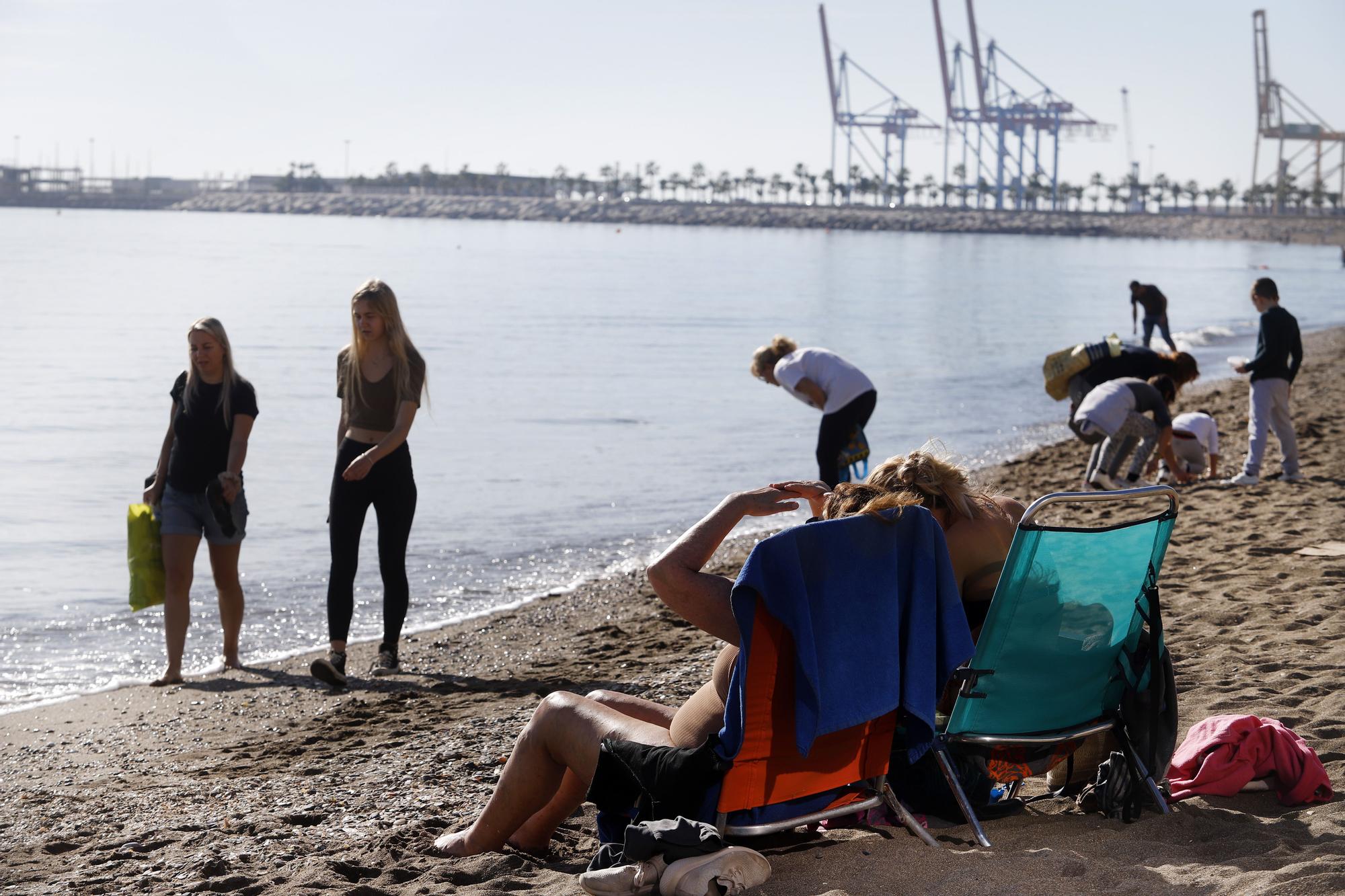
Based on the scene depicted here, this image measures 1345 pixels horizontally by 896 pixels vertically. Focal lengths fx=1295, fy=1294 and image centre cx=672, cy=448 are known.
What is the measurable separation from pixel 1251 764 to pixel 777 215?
14049 cm

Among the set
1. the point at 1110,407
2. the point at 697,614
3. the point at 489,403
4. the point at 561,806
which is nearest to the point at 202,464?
the point at 561,806

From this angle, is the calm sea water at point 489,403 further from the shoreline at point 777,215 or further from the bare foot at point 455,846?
the shoreline at point 777,215

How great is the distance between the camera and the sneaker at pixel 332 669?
4.91 m

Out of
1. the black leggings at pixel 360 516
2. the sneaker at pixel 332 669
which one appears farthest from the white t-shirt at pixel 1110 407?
the sneaker at pixel 332 669

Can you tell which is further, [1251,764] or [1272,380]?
[1272,380]

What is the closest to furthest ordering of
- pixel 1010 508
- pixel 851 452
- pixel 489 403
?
pixel 1010 508
pixel 851 452
pixel 489 403

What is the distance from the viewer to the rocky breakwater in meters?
121

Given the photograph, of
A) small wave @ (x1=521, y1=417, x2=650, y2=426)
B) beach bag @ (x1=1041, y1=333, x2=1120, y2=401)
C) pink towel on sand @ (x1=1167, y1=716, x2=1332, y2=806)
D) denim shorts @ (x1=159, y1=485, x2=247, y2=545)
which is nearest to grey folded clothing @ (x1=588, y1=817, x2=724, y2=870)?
pink towel on sand @ (x1=1167, y1=716, x2=1332, y2=806)

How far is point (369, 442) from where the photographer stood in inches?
192

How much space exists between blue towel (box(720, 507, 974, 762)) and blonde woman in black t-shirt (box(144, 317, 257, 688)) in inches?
125

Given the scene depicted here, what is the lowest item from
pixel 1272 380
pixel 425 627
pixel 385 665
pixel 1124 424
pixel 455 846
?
pixel 425 627

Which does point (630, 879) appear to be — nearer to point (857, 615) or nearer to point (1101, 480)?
point (857, 615)

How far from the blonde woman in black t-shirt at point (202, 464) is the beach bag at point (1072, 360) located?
183 inches

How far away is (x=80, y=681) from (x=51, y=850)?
2.52 meters
